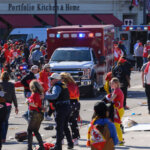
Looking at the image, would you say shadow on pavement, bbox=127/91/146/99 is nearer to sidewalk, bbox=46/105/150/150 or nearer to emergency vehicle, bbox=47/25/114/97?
emergency vehicle, bbox=47/25/114/97

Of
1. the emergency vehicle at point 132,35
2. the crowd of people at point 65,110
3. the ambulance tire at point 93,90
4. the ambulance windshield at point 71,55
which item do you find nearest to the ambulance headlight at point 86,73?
the ambulance tire at point 93,90

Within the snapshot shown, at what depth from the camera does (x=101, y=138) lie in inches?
328

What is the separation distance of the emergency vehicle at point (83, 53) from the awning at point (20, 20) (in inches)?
1043

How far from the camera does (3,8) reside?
170 ft

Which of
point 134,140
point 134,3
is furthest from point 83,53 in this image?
point 134,3

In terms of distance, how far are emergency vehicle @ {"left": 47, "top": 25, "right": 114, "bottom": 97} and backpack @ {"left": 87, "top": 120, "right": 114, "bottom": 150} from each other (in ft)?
39.5

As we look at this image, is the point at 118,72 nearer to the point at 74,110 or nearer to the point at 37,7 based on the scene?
the point at 74,110

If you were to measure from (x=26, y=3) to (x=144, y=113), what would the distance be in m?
37.6

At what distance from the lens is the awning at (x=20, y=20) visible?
161 feet

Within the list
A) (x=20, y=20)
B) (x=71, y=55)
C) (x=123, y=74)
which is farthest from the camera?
(x=20, y=20)

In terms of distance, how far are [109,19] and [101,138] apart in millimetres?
48283

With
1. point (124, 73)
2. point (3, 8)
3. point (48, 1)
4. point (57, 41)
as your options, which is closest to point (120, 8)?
point (48, 1)

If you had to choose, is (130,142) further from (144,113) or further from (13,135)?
(144,113)

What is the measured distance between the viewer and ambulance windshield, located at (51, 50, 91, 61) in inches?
843
